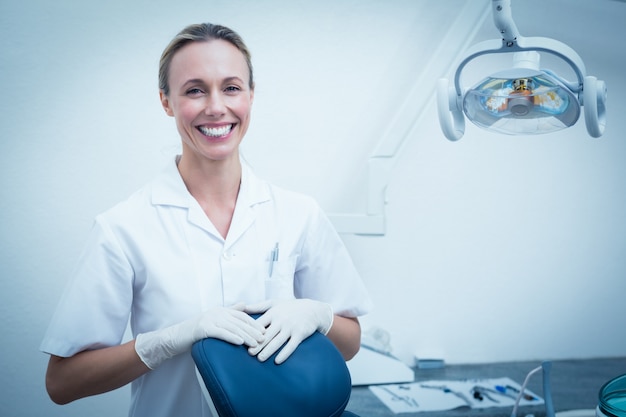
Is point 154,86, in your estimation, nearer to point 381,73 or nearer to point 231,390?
point 381,73

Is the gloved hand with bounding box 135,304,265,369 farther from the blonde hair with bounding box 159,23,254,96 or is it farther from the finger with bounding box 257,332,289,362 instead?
the blonde hair with bounding box 159,23,254,96

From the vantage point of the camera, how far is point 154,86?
5.67 feet

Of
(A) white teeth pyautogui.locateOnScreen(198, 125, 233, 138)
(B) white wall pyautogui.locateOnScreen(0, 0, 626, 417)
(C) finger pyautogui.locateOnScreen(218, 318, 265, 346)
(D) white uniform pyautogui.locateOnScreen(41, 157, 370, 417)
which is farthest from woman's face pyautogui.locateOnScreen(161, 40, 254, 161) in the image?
(B) white wall pyautogui.locateOnScreen(0, 0, 626, 417)

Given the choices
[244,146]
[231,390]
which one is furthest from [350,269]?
[244,146]

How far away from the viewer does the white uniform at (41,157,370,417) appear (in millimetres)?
1048

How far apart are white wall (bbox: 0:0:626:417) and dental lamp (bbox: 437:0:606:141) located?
72 cm

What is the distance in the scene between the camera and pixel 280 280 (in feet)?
3.92

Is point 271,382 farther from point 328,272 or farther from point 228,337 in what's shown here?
point 328,272

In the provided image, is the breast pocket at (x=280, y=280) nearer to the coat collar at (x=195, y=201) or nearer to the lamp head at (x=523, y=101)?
the coat collar at (x=195, y=201)

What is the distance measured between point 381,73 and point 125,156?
94 cm

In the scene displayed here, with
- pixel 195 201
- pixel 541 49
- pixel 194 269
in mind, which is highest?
pixel 541 49

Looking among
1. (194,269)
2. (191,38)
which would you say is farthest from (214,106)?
(194,269)

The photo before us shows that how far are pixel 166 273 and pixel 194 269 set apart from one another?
0.06 m

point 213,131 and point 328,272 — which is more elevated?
point 213,131
